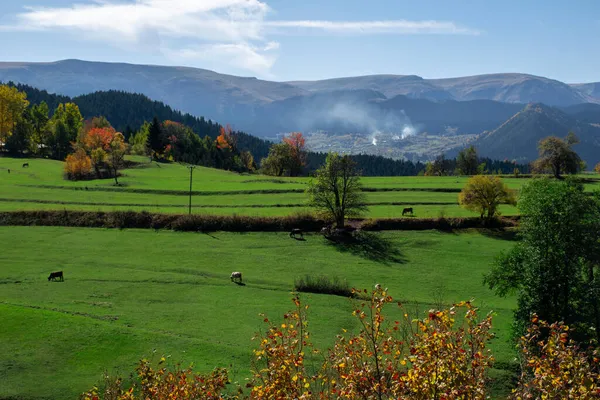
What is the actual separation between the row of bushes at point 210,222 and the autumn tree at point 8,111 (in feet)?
289

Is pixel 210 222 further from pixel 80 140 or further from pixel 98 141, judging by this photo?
pixel 80 140

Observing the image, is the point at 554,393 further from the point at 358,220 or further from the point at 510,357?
the point at 358,220

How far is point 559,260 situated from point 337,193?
4029 centimetres

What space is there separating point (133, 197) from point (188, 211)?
65.4 feet

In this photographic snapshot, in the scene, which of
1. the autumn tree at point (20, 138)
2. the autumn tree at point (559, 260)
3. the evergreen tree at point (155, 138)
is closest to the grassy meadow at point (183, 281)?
the autumn tree at point (559, 260)

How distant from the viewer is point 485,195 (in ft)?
260

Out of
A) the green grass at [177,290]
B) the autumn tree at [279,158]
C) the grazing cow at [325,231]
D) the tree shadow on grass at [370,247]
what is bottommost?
the green grass at [177,290]

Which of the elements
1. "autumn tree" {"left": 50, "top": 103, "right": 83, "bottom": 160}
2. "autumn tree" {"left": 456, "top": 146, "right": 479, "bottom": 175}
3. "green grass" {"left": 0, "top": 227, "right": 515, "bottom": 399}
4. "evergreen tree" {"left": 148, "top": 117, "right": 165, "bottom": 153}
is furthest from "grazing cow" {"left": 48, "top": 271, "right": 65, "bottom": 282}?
"autumn tree" {"left": 456, "top": 146, "right": 479, "bottom": 175}

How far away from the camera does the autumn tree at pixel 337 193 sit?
3105 inches

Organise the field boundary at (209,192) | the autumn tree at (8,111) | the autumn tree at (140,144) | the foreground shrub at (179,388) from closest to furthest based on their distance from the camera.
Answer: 1. the foreground shrub at (179,388)
2. the field boundary at (209,192)
3. the autumn tree at (8,111)
4. the autumn tree at (140,144)

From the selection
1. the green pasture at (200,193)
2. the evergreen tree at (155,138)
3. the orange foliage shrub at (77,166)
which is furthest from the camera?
the evergreen tree at (155,138)

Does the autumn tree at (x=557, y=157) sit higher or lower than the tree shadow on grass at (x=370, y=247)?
higher

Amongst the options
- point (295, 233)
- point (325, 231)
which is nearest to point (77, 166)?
point (295, 233)

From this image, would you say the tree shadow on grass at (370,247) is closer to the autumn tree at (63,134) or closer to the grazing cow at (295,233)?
the grazing cow at (295,233)
